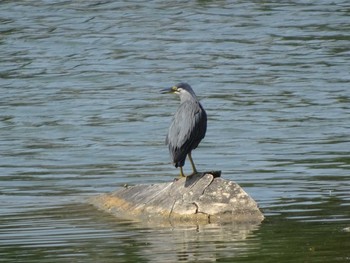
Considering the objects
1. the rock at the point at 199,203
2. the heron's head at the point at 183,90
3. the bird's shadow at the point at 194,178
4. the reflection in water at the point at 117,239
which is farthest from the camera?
the heron's head at the point at 183,90

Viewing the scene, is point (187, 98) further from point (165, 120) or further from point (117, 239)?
point (165, 120)

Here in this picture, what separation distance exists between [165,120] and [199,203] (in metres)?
9.93

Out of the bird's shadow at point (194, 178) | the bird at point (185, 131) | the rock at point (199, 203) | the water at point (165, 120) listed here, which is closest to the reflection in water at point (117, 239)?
the water at point (165, 120)

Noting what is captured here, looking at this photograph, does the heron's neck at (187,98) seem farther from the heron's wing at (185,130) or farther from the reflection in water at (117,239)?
→ the reflection in water at (117,239)

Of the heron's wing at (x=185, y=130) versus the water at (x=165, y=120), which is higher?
the heron's wing at (x=185, y=130)

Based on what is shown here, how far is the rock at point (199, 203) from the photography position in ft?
37.0

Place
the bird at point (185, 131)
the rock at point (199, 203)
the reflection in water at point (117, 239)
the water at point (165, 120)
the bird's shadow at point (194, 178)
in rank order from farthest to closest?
the bird at point (185, 131) → the bird's shadow at point (194, 178) → the rock at point (199, 203) → the water at point (165, 120) → the reflection in water at point (117, 239)

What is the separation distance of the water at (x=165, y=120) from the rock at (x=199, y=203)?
0.28 m

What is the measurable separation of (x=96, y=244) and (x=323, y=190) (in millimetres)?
3689

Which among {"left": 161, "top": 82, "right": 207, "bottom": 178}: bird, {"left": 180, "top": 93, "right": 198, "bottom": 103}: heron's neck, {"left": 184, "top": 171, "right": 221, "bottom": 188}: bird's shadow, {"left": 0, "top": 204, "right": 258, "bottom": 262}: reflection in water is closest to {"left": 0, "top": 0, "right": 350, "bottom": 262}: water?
{"left": 0, "top": 204, "right": 258, "bottom": 262}: reflection in water

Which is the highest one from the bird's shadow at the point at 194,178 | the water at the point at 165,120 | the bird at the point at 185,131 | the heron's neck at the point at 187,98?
the heron's neck at the point at 187,98

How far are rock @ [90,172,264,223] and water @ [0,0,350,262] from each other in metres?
0.28

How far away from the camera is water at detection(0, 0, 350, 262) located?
10469mm

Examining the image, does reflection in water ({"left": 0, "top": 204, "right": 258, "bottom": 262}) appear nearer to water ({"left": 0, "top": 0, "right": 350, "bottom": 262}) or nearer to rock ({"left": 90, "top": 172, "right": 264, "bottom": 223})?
water ({"left": 0, "top": 0, "right": 350, "bottom": 262})
